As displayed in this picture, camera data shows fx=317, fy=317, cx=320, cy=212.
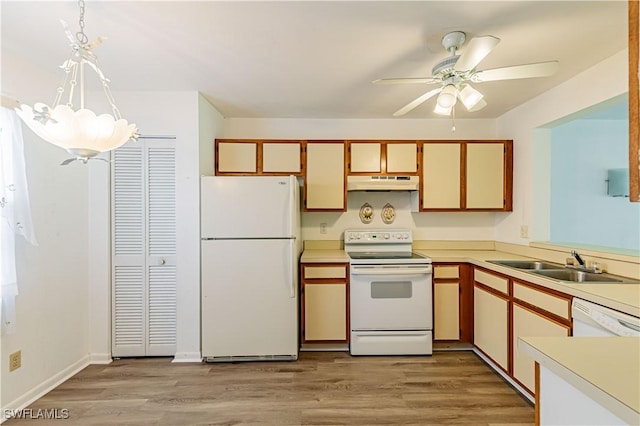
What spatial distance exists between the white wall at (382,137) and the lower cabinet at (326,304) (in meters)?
0.67

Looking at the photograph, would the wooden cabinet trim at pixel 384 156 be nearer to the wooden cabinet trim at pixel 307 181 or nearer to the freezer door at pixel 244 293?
the wooden cabinet trim at pixel 307 181

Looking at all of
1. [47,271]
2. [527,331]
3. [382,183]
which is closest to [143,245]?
[47,271]

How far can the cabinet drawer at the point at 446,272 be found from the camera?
3039 millimetres

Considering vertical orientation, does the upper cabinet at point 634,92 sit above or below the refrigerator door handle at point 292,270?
above

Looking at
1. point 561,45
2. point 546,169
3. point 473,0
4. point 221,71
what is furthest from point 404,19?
point 546,169

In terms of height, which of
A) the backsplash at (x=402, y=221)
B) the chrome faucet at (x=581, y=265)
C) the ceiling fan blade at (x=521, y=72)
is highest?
the ceiling fan blade at (x=521, y=72)

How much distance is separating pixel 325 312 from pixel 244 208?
1244 mm

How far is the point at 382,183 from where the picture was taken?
3248mm

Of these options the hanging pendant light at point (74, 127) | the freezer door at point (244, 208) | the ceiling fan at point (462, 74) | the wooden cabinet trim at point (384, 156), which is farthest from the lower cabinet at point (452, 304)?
the hanging pendant light at point (74, 127)

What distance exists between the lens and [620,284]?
186cm

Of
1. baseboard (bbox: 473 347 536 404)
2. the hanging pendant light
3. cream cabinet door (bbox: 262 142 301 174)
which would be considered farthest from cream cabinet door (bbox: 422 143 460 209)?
the hanging pendant light

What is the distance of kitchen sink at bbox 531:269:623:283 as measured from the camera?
2.10m

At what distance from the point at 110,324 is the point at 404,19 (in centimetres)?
332

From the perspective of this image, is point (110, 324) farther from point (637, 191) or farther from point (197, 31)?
point (637, 191)
